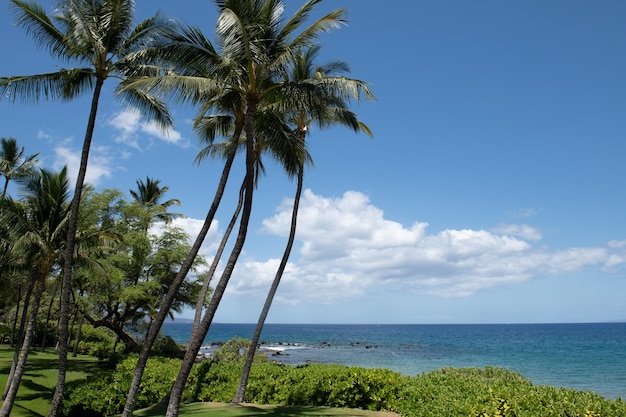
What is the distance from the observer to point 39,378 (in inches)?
753

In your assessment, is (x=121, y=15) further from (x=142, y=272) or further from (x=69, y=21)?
(x=142, y=272)

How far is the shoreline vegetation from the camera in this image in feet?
23.0

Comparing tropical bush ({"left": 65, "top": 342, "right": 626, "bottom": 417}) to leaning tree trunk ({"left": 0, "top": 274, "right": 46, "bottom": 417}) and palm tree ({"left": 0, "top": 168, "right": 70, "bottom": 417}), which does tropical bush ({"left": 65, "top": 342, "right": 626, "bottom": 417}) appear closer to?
leaning tree trunk ({"left": 0, "top": 274, "right": 46, "bottom": 417})

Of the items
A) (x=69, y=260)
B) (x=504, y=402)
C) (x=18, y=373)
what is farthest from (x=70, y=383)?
(x=504, y=402)

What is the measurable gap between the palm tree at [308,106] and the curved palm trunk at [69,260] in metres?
4.77

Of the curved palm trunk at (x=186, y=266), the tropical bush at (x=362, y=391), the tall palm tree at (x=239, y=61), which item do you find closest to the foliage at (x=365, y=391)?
the tropical bush at (x=362, y=391)

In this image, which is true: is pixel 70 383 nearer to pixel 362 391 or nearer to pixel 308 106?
pixel 362 391

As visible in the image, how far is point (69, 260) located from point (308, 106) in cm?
760

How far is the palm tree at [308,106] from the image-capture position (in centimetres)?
1172

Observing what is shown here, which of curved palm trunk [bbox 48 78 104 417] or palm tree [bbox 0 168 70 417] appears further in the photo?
palm tree [bbox 0 168 70 417]

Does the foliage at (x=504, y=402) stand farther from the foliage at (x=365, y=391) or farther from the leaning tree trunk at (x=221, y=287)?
the leaning tree trunk at (x=221, y=287)

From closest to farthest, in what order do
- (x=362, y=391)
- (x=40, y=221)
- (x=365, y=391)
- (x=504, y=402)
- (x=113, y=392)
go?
(x=504, y=402) → (x=365, y=391) → (x=362, y=391) → (x=113, y=392) → (x=40, y=221)

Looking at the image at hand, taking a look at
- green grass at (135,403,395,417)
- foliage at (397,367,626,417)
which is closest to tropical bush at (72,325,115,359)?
green grass at (135,403,395,417)

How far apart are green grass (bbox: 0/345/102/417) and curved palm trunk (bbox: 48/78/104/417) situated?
3.64m
